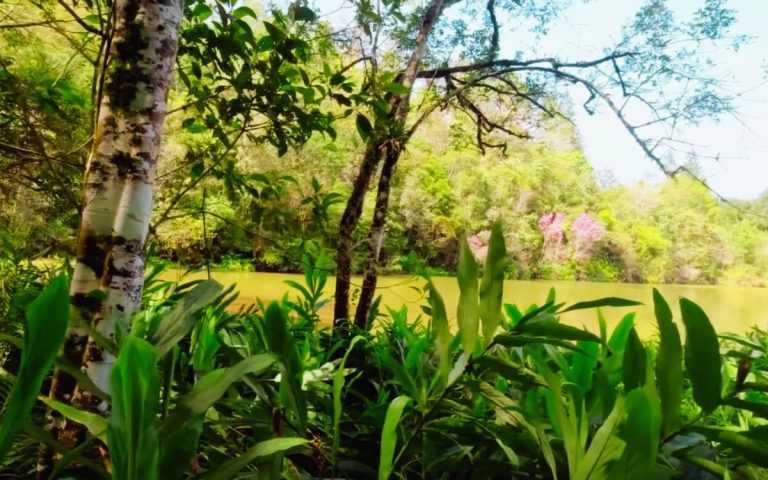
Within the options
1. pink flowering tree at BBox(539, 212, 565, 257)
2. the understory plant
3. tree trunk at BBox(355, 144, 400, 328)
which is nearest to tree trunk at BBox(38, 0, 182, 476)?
the understory plant

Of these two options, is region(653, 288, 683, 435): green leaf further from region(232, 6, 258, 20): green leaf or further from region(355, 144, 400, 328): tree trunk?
region(355, 144, 400, 328): tree trunk

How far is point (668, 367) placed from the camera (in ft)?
1.26

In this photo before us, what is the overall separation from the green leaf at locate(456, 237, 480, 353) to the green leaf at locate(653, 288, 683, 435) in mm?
153

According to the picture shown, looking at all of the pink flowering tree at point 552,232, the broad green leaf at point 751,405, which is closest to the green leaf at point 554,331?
the broad green leaf at point 751,405

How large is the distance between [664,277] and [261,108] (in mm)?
20256

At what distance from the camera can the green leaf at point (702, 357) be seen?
0.36m

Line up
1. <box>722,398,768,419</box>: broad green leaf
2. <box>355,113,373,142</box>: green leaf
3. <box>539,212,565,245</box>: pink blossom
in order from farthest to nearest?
<box>539,212,565,245</box>: pink blossom, <box>355,113,373,142</box>: green leaf, <box>722,398,768,419</box>: broad green leaf

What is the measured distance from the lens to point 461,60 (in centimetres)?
461

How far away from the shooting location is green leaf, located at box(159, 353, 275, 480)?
30 centimetres

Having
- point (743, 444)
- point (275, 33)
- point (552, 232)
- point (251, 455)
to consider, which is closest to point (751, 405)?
point (743, 444)

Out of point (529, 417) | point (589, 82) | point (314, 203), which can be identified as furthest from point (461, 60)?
point (529, 417)

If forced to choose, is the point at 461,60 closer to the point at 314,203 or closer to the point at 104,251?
the point at 314,203

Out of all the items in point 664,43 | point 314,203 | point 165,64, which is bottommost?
point 314,203

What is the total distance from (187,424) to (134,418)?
6cm
